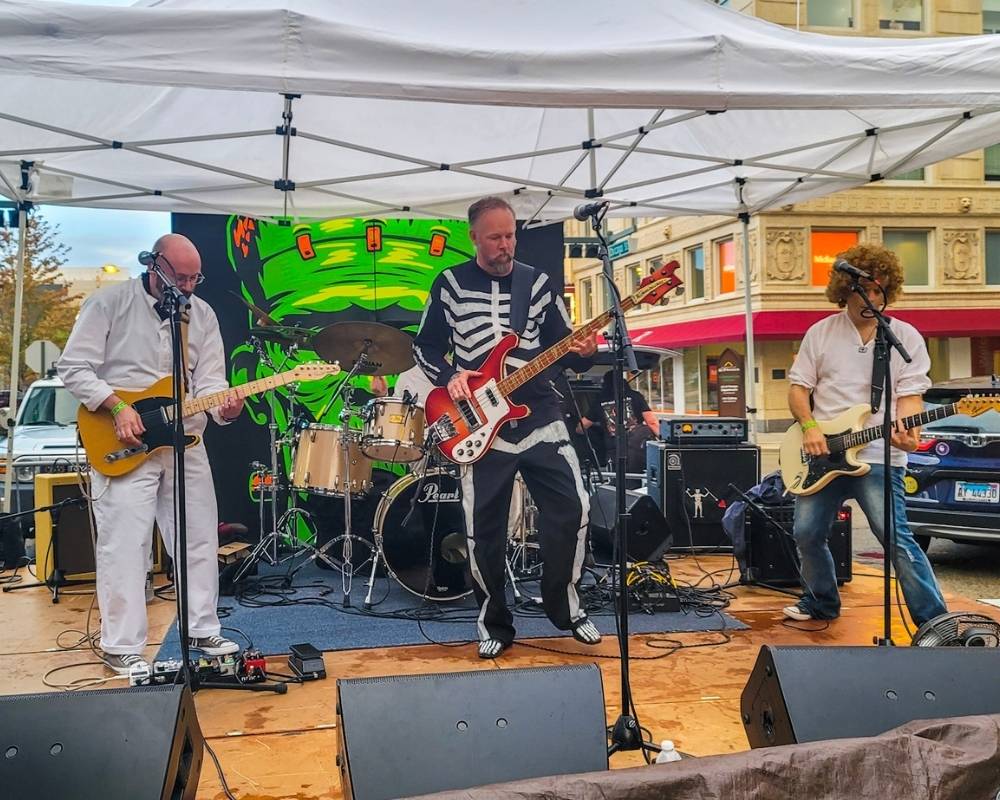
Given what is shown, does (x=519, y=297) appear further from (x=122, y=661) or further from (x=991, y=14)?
(x=991, y=14)

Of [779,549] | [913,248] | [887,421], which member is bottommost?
[779,549]

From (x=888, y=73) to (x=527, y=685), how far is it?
125 inches

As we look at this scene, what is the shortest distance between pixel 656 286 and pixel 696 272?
24.0 meters

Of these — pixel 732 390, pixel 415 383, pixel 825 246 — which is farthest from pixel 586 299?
pixel 415 383

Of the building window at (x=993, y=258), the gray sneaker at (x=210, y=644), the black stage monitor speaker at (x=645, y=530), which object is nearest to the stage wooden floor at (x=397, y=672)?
the gray sneaker at (x=210, y=644)

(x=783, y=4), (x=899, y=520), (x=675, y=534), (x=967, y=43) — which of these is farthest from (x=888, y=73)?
(x=783, y=4)

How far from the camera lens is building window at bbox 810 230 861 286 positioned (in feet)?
80.4

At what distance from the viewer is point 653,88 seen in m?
3.64

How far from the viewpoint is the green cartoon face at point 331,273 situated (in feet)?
26.9

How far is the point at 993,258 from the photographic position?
2520cm

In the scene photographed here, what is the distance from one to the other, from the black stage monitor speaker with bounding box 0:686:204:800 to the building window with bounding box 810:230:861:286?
80.2 ft

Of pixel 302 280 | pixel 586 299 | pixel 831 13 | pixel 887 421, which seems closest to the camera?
pixel 887 421

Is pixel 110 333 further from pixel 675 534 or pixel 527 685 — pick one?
pixel 675 534

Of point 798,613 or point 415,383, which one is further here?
point 415,383
